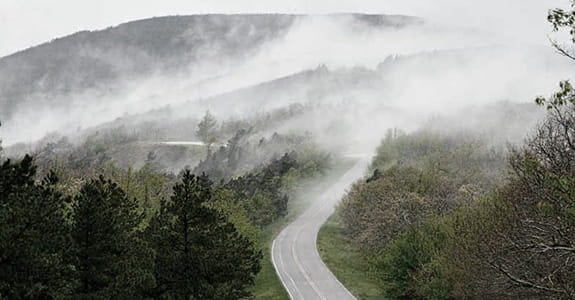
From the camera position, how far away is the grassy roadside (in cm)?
4094

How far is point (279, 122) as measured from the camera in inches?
7549

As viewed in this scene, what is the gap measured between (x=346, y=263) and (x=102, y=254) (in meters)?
31.9

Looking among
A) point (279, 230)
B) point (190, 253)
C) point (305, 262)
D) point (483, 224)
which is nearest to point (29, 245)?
point (190, 253)

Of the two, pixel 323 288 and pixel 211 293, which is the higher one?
pixel 211 293

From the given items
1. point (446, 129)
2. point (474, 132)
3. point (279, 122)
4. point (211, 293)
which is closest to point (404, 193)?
point (211, 293)

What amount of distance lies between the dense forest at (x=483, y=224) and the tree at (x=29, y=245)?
11.6m

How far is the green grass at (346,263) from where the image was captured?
40.8 metres

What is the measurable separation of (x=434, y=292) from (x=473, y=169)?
3747 centimetres

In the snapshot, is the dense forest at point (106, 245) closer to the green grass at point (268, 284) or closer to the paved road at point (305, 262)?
the green grass at point (268, 284)

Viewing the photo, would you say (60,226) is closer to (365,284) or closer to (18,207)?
(18,207)

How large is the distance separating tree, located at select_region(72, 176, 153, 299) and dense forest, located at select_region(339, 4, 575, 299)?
1166 centimetres

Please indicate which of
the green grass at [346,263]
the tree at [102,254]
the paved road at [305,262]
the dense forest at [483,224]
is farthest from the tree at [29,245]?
the green grass at [346,263]

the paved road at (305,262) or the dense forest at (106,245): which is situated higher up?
the dense forest at (106,245)

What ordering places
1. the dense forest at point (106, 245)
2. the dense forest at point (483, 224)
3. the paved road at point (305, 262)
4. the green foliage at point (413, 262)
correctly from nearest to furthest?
the dense forest at point (483, 224) → the dense forest at point (106, 245) → the green foliage at point (413, 262) → the paved road at point (305, 262)
